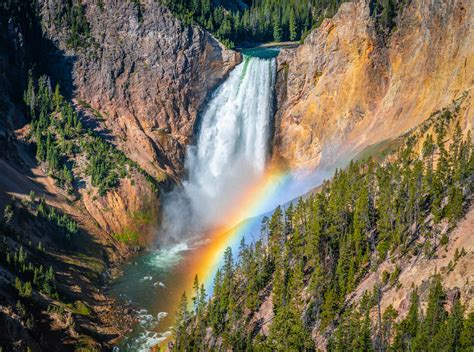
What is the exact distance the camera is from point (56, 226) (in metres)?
83.9

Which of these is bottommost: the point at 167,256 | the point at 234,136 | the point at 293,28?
the point at 167,256

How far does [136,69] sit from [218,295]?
2053 inches

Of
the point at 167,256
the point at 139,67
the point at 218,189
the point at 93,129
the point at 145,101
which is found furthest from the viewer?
the point at 139,67

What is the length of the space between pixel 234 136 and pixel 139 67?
68.7 feet

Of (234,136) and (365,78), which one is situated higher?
(365,78)

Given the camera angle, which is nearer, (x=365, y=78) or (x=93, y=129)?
(x=365, y=78)

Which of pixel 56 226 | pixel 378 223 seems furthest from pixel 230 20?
pixel 378 223

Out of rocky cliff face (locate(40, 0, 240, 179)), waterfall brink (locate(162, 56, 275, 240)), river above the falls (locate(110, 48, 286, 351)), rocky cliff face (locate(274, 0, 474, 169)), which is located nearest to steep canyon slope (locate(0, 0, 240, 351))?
rocky cliff face (locate(40, 0, 240, 179))

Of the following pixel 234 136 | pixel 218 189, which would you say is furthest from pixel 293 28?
pixel 218 189

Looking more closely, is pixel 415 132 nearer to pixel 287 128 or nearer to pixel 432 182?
pixel 432 182

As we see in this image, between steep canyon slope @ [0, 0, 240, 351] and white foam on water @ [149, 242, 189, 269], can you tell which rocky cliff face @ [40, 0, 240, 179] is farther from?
white foam on water @ [149, 242, 189, 269]

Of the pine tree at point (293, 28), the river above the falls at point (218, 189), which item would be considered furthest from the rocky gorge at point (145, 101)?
the pine tree at point (293, 28)

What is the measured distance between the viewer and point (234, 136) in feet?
355

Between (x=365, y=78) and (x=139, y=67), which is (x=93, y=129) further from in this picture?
(x=365, y=78)
